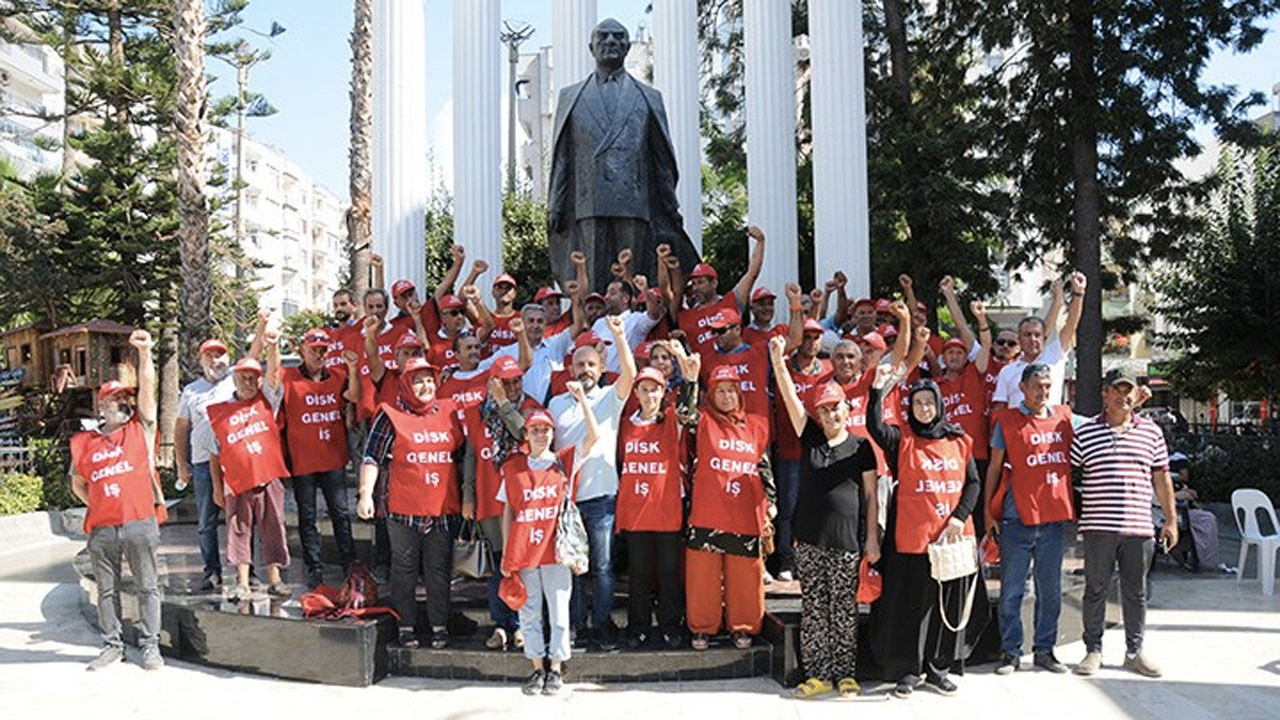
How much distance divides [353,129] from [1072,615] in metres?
16.0

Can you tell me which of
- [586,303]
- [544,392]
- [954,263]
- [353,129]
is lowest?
[544,392]

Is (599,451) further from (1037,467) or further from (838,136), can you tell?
(838,136)

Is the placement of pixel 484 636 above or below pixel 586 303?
below

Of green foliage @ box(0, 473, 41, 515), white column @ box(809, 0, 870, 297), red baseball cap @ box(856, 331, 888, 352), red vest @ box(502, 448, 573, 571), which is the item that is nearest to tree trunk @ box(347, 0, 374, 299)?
green foliage @ box(0, 473, 41, 515)

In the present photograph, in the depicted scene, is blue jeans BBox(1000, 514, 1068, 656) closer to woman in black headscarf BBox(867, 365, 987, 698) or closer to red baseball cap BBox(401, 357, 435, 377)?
woman in black headscarf BBox(867, 365, 987, 698)

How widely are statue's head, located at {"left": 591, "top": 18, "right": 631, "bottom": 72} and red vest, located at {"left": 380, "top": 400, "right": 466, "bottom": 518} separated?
379cm

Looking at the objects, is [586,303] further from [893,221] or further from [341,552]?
[893,221]

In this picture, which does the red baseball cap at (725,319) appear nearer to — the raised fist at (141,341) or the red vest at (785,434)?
the red vest at (785,434)

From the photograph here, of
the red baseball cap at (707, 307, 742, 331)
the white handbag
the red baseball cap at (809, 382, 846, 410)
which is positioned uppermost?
the red baseball cap at (707, 307, 742, 331)

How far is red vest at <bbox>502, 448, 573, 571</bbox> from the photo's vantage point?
20.4 feet

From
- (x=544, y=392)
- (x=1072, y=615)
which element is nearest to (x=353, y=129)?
(x=544, y=392)

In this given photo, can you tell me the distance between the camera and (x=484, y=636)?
7.01 meters

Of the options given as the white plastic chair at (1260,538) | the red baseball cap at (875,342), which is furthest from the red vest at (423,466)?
the white plastic chair at (1260,538)

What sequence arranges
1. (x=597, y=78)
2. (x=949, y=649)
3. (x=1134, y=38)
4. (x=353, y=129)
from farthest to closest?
(x=353, y=129) < (x=1134, y=38) < (x=597, y=78) < (x=949, y=649)
